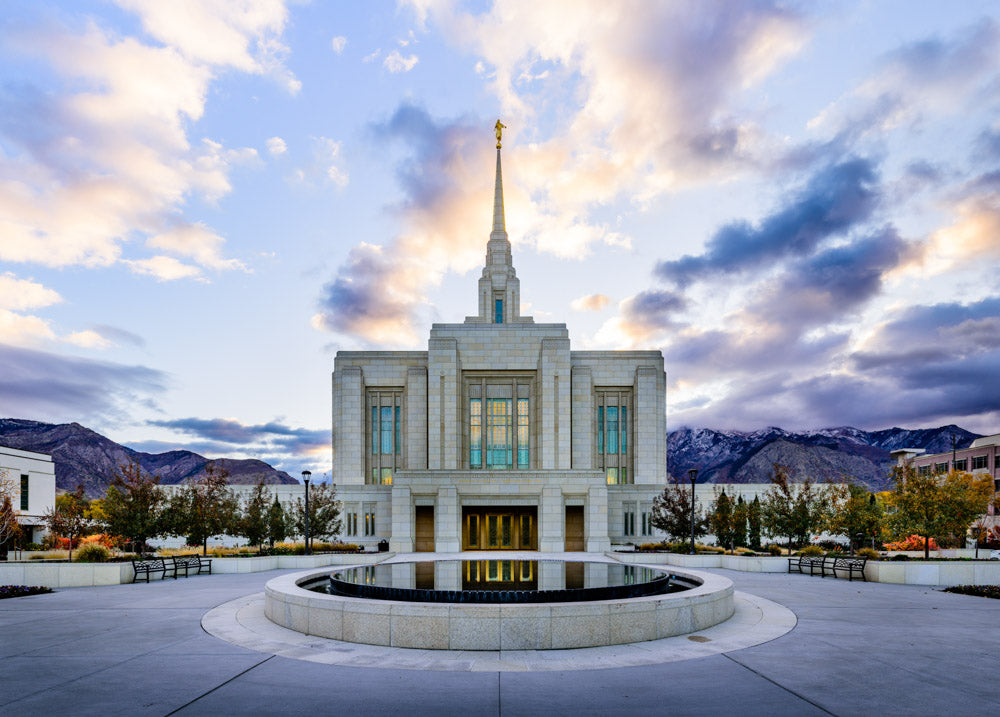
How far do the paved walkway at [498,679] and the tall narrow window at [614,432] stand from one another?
4028 cm

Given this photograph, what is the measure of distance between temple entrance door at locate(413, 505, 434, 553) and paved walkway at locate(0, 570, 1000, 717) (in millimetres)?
28597

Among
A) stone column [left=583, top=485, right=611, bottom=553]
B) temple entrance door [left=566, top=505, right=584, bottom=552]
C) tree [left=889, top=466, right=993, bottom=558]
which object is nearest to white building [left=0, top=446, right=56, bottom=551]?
temple entrance door [left=566, top=505, right=584, bottom=552]

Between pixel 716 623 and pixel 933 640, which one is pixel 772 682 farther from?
pixel 933 640

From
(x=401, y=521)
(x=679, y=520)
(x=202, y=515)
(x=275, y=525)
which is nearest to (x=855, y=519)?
(x=679, y=520)

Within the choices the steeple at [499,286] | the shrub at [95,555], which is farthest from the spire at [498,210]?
the shrub at [95,555]

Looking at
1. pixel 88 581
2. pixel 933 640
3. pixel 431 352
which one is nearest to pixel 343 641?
pixel 933 640

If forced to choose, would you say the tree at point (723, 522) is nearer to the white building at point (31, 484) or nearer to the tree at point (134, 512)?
the tree at point (134, 512)

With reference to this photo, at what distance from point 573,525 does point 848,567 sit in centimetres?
2225

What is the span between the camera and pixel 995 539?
44281mm

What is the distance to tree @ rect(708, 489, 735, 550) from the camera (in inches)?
1565

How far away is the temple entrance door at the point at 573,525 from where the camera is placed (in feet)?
148

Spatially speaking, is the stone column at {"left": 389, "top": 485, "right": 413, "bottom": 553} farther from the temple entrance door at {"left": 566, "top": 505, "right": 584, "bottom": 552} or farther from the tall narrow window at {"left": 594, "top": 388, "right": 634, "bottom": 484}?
the tall narrow window at {"left": 594, "top": 388, "right": 634, "bottom": 484}

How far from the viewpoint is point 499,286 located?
2702 inches

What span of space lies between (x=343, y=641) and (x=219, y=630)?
10.5ft
